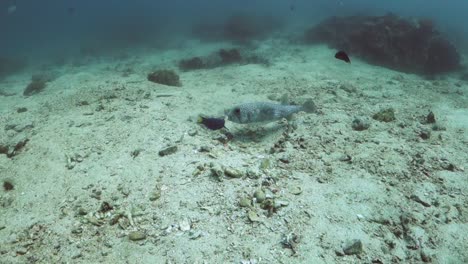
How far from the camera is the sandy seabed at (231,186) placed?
3420 mm

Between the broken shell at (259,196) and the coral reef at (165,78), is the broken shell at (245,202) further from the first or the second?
the coral reef at (165,78)

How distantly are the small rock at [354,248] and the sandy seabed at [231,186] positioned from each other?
1 cm

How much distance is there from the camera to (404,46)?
44.7ft

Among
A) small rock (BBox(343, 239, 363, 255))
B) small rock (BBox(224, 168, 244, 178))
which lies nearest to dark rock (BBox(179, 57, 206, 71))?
small rock (BBox(224, 168, 244, 178))

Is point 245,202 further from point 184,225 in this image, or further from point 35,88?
point 35,88

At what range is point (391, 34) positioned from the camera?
45.9 feet

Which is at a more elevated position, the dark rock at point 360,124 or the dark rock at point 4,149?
the dark rock at point 360,124

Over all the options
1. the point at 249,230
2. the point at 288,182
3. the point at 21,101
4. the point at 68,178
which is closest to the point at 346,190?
the point at 288,182

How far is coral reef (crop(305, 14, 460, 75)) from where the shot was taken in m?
13.5

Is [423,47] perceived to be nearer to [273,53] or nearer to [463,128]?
[273,53]

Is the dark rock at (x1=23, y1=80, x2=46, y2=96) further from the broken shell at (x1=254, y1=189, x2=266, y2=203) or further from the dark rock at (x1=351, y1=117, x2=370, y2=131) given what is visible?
the dark rock at (x1=351, y1=117, x2=370, y2=131)

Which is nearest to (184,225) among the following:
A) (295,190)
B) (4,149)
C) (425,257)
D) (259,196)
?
(259,196)

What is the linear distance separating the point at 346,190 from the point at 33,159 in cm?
568

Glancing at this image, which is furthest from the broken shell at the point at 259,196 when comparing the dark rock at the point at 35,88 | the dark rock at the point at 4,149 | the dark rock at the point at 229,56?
the dark rock at the point at 229,56
